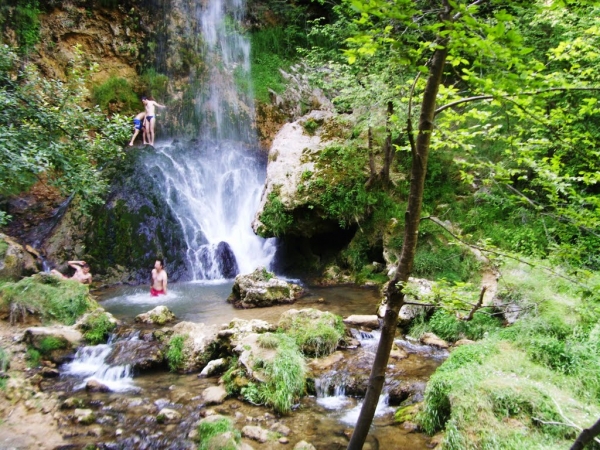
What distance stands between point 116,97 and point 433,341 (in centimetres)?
1554

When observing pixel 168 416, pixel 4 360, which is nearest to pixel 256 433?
pixel 168 416

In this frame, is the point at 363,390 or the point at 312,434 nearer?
Result: the point at 312,434

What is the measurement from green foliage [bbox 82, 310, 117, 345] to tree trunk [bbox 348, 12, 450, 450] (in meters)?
6.03

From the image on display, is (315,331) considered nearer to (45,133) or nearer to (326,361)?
(326,361)

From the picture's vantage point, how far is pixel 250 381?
5.77 m

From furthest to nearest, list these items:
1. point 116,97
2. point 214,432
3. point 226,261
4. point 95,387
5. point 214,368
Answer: point 116,97 → point 226,261 → point 214,368 → point 95,387 → point 214,432

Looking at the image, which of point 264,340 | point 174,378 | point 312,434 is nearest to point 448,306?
point 312,434

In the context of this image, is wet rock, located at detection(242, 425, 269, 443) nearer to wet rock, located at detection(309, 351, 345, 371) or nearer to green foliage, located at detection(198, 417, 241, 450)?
green foliage, located at detection(198, 417, 241, 450)

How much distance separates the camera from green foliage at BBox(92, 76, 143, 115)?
1656cm

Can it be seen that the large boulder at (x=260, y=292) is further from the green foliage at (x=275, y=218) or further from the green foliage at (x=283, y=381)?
the green foliage at (x=283, y=381)

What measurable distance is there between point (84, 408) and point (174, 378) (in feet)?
4.25

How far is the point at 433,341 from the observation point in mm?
7277

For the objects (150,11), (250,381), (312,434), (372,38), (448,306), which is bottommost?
(312,434)

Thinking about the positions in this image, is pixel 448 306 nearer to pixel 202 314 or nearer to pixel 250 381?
pixel 250 381
